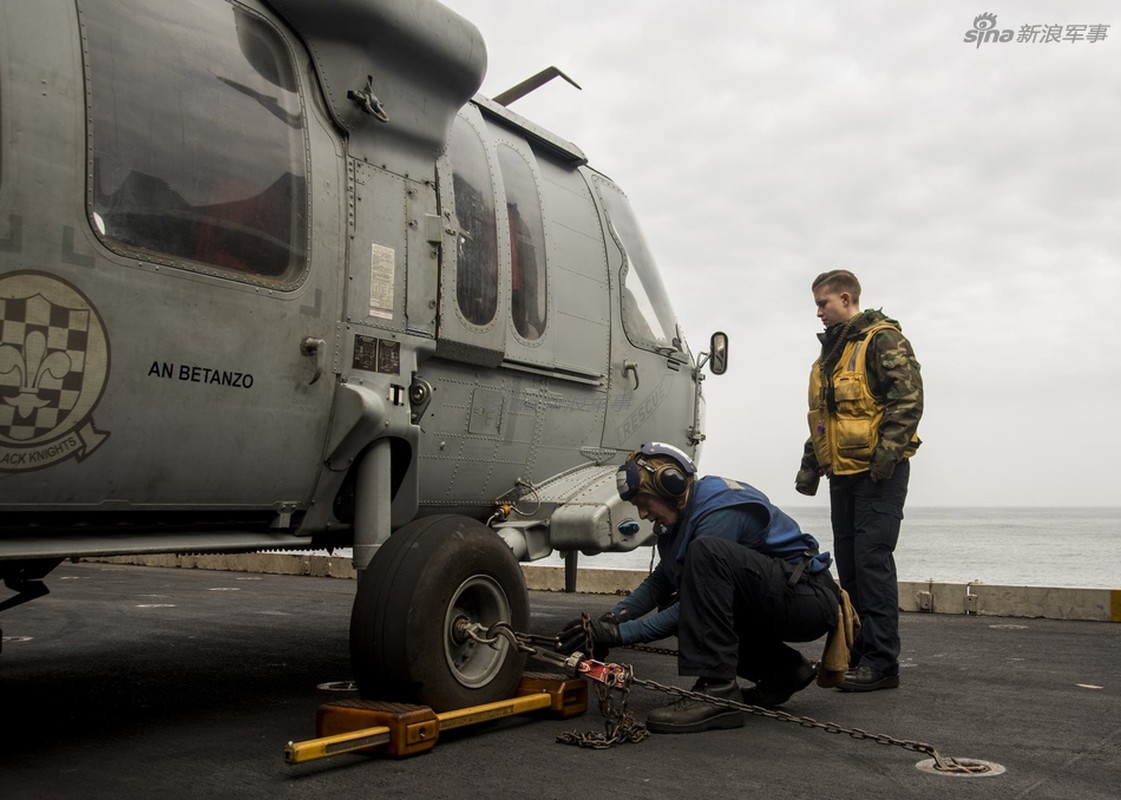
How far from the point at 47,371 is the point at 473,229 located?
91.8 inches

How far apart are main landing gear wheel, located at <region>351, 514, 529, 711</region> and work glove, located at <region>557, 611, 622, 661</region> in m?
0.23

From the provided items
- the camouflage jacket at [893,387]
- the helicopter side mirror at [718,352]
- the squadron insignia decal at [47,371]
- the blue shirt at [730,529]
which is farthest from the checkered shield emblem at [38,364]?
the helicopter side mirror at [718,352]

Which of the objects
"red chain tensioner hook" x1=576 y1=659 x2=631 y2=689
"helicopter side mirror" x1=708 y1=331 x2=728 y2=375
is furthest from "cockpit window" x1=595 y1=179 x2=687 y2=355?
"red chain tensioner hook" x1=576 y1=659 x2=631 y2=689

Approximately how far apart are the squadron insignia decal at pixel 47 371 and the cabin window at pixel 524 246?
2375mm

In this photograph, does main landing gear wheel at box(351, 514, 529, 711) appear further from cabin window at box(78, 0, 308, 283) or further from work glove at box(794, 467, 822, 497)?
work glove at box(794, 467, 822, 497)

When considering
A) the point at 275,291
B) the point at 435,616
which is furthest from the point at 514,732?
the point at 275,291

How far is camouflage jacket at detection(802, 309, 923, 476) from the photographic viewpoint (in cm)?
556

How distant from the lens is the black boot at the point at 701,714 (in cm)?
418

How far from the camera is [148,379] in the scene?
3.45m

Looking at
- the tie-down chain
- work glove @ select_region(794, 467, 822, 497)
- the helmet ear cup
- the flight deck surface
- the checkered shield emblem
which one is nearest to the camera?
the checkered shield emblem

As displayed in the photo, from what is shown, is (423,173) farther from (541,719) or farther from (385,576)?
(541,719)

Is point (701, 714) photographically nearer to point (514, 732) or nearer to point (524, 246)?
point (514, 732)

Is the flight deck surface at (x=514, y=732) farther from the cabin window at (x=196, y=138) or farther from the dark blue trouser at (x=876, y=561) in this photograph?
the cabin window at (x=196, y=138)

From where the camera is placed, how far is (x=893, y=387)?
5.64 m
